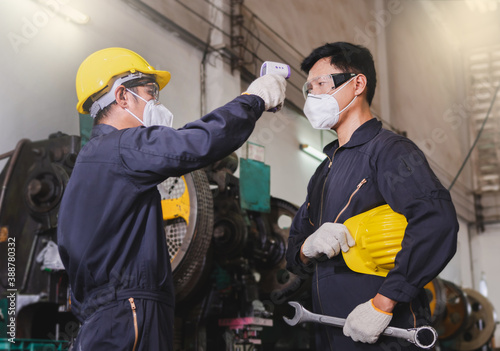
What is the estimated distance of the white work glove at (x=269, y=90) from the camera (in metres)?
1.82

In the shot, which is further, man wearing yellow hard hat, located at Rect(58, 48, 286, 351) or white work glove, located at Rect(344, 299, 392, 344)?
white work glove, located at Rect(344, 299, 392, 344)

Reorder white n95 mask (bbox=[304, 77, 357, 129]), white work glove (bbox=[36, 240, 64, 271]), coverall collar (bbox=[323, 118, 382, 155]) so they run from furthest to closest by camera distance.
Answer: white work glove (bbox=[36, 240, 64, 271]) → white n95 mask (bbox=[304, 77, 357, 129]) → coverall collar (bbox=[323, 118, 382, 155])

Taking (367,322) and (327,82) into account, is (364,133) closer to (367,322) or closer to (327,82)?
(327,82)

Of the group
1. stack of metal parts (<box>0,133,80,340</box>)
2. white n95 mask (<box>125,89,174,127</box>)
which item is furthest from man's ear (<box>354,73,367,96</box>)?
stack of metal parts (<box>0,133,80,340</box>)

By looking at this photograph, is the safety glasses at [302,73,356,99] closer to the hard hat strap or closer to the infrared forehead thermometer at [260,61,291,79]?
the infrared forehead thermometer at [260,61,291,79]

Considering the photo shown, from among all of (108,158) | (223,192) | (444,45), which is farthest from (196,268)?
(444,45)

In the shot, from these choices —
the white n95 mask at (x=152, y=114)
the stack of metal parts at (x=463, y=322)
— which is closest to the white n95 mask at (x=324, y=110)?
the white n95 mask at (x=152, y=114)

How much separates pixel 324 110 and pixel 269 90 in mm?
506

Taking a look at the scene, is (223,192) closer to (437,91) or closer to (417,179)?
(417,179)

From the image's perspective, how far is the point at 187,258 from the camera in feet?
9.91

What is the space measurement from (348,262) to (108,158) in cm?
90

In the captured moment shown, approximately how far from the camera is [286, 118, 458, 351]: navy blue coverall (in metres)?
1.74

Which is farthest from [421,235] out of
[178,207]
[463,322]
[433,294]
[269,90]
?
[463,322]

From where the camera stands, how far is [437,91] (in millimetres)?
12328
